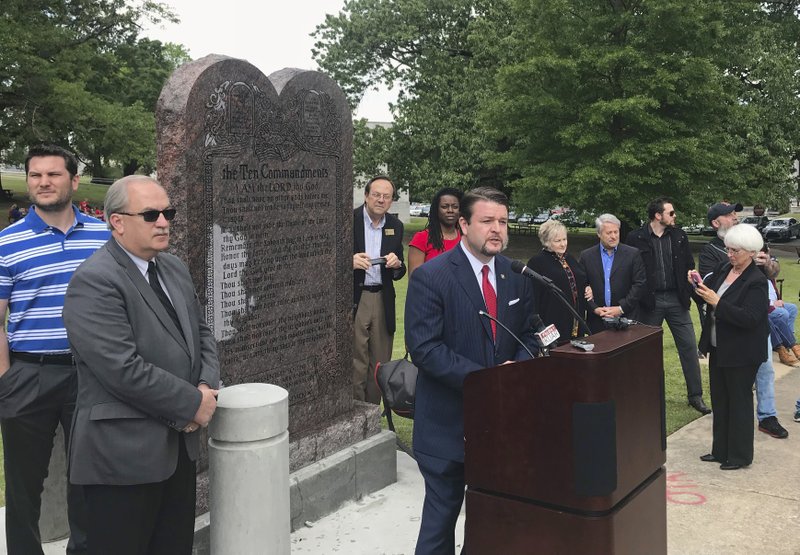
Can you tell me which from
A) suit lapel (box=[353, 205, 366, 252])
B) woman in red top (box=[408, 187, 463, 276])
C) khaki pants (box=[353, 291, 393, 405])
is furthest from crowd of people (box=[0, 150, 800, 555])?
woman in red top (box=[408, 187, 463, 276])

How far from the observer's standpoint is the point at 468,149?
104 feet

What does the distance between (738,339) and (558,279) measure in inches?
63.7

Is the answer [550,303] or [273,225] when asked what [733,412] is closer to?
[550,303]

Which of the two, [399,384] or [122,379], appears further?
[399,384]

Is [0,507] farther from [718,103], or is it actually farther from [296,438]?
[718,103]

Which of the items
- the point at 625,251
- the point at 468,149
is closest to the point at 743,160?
the point at 468,149

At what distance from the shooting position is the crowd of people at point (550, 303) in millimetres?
3492

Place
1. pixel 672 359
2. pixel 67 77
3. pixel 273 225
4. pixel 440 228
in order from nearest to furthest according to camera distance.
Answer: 1. pixel 273 225
2. pixel 440 228
3. pixel 672 359
4. pixel 67 77

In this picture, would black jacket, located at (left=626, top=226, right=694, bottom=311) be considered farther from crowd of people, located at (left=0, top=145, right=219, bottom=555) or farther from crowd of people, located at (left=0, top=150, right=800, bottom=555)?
crowd of people, located at (left=0, top=145, right=219, bottom=555)

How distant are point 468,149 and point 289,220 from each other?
90.2 feet

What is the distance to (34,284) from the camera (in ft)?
12.3

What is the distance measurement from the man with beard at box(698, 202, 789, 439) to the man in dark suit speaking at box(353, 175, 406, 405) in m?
2.70

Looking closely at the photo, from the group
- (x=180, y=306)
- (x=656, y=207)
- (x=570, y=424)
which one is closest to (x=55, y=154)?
(x=180, y=306)

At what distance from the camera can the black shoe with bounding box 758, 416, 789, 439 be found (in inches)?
258
